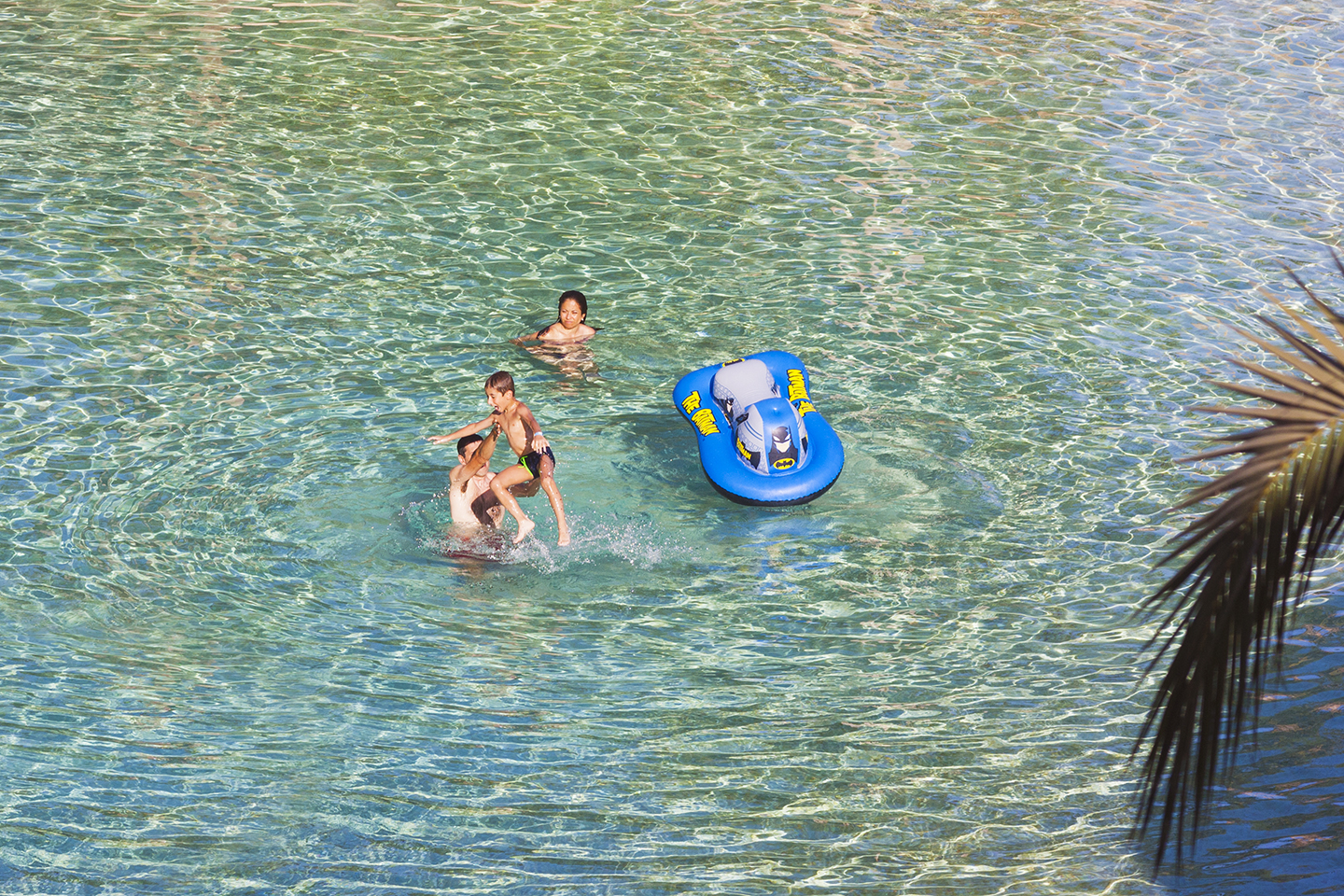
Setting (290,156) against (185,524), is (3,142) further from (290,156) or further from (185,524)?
(185,524)

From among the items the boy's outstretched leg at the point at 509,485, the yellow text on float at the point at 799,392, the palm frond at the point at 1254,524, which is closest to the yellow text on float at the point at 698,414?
the yellow text on float at the point at 799,392

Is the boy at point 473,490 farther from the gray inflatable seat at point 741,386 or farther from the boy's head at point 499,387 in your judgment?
the gray inflatable seat at point 741,386

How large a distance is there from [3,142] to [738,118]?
5.58 metres

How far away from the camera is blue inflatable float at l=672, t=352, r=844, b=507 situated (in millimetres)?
6285

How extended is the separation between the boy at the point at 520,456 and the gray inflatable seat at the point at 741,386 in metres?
0.96

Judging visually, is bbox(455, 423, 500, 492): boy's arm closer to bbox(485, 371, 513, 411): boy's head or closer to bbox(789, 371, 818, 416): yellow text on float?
bbox(485, 371, 513, 411): boy's head

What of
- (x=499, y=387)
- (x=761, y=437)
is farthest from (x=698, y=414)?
(x=499, y=387)

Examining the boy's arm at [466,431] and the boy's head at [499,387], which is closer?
the boy's head at [499,387]

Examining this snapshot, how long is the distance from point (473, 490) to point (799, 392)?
1725 millimetres

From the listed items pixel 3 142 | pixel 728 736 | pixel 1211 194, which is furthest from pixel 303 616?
pixel 1211 194

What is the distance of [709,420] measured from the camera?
6.61 meters

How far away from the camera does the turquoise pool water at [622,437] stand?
4.48 metres

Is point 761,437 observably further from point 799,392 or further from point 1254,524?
point 1254,524

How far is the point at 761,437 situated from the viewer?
6277 millimetres
